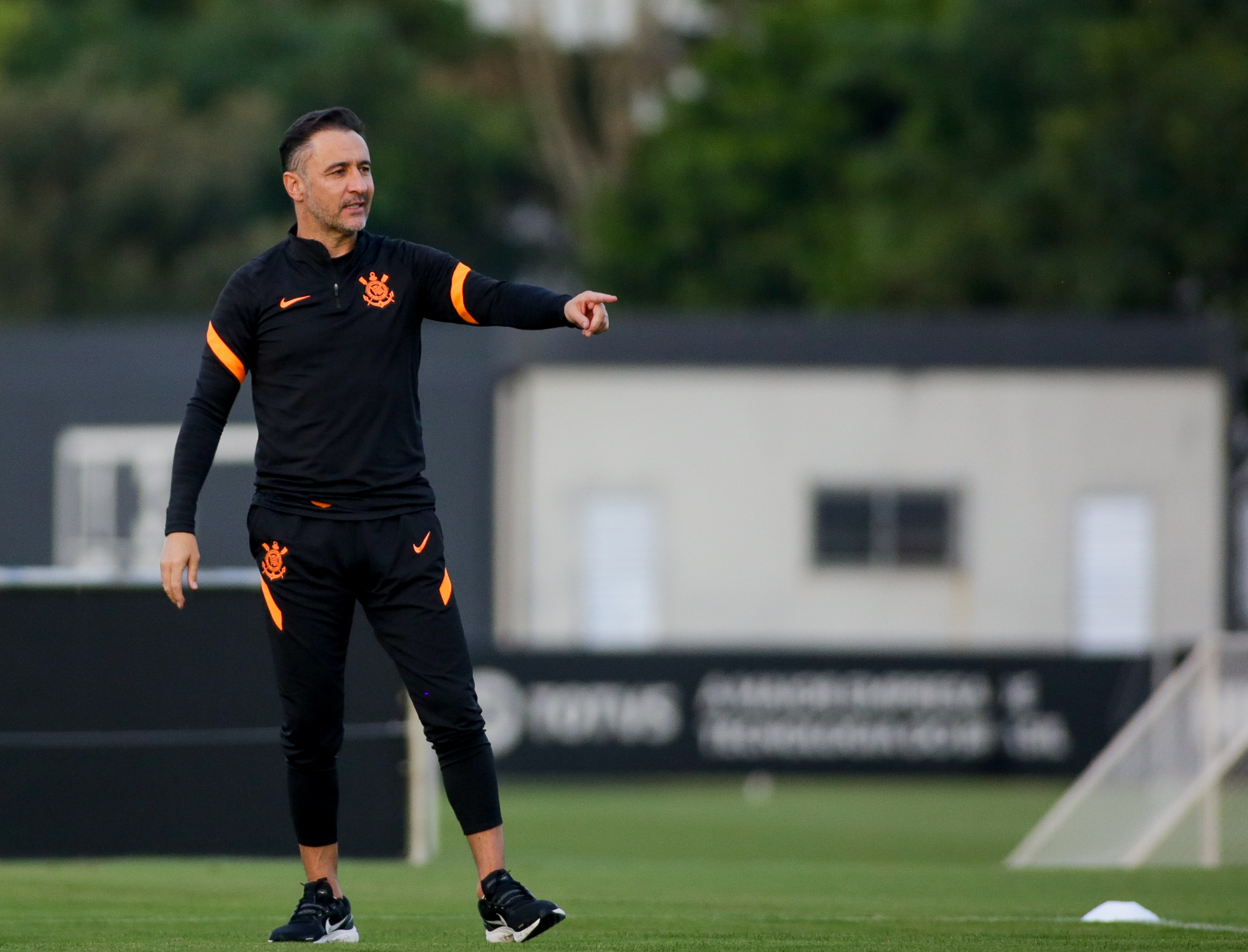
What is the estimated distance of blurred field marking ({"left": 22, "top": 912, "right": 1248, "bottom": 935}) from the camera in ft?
22.8

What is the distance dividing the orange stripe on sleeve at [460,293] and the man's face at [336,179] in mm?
295

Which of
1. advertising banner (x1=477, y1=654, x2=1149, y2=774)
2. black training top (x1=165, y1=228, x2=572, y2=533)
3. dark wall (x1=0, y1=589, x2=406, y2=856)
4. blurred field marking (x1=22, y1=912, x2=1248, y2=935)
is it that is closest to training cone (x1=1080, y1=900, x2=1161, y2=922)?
blurred field marking (x1=22, y1=912, x2=1248, y2=935)

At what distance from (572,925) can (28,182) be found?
43657mm

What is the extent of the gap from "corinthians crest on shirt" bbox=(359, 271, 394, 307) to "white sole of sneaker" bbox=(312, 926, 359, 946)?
1720 millimetres

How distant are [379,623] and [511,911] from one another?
86cm

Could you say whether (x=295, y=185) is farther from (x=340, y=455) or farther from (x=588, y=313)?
(x=588, y=313)

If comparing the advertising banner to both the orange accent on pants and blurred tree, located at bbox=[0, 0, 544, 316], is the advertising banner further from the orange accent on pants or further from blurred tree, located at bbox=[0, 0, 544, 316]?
blurred tree, located at bbox=[0, 0, 544, 316]

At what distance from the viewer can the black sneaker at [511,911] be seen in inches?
237

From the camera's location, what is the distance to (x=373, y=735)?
11.0m

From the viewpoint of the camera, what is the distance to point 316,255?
625 cm

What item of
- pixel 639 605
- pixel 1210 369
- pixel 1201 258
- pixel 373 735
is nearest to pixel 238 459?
pixel 639 605

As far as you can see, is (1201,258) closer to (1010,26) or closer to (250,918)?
(1010,26)

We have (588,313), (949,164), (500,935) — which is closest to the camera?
(588,313)

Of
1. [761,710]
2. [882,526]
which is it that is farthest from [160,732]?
[882,526]
